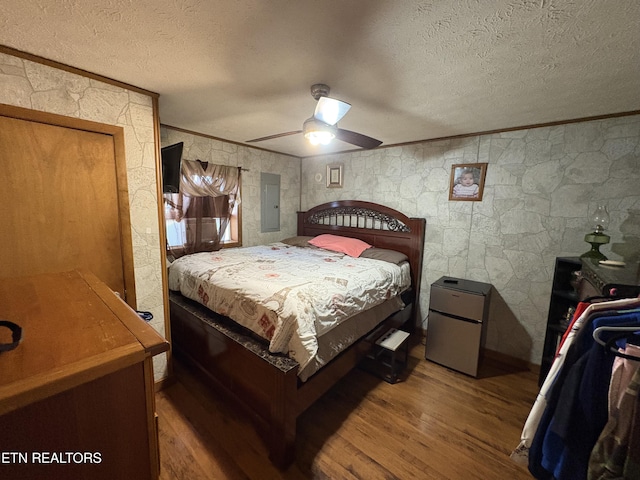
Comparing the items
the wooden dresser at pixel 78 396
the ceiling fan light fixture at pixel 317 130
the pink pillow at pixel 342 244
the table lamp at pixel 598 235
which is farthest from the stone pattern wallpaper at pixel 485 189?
the wooden dresser at pixel 78 396

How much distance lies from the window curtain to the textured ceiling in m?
1.05

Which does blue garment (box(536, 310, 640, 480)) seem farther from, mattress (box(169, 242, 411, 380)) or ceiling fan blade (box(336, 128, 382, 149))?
ceiling fan blade (box(336, 128, 382, 149))

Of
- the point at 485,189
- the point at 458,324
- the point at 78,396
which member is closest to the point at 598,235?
the point at 485,189

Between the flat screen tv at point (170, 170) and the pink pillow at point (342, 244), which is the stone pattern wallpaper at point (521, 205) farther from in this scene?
the flat screen tv at point (170, 170)

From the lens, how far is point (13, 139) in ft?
4.87

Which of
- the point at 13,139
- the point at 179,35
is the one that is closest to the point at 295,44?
the point at 179,35

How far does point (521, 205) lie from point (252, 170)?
129 inches

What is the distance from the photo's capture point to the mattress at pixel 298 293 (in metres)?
1.66

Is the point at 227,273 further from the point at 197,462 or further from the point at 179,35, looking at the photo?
the point at 179,35

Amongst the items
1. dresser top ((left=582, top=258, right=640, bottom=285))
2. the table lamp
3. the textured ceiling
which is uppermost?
the textured ceiling

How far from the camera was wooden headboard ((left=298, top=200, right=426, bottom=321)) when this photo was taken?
3219mm

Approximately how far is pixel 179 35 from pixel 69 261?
5.05ft

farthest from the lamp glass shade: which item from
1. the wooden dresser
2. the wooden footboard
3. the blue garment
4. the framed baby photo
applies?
the wooden dresser

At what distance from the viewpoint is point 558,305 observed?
7.45 feet
